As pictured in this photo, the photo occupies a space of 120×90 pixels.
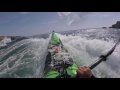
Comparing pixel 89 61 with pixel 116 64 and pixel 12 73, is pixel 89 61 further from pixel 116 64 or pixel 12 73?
pixel 12 73
